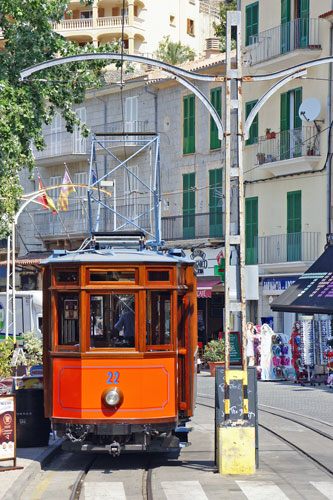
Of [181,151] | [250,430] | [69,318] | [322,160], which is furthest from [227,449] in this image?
[181,151]

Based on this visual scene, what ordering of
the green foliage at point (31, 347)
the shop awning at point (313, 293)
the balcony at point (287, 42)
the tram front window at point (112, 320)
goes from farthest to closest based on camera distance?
the balcony at point (287, 42)
the green foliage at point (31, 347)
the shop awning at point (313, 293)
the tram front window at point (112, 320)

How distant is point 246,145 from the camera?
37875mm

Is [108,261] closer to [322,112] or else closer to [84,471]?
[84,471]

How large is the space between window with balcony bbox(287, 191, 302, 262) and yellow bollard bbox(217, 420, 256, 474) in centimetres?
2193

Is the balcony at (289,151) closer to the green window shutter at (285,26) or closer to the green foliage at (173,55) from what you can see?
the green window shutter at (285,26)

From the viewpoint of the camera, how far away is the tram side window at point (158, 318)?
13.6m

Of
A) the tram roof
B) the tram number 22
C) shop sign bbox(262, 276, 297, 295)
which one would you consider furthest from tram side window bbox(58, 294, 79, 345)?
shop sign bbox(262, 276, 297, 295)

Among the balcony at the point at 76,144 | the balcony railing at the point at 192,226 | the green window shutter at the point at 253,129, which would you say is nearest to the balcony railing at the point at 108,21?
the balcony at the point at 76,144

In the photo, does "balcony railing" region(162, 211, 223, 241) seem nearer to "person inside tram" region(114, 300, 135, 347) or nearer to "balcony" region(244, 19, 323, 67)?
"balcony" region(244, 19, 323, 67)

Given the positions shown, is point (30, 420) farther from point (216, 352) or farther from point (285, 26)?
point (285, 26)

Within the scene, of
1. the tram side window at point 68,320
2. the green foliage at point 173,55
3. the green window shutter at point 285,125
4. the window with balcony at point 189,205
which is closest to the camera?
the tram side window at point 68,320

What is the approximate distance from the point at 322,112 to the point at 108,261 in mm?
21356

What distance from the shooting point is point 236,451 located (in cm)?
1311

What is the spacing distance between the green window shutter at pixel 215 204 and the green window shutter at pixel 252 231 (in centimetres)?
174
